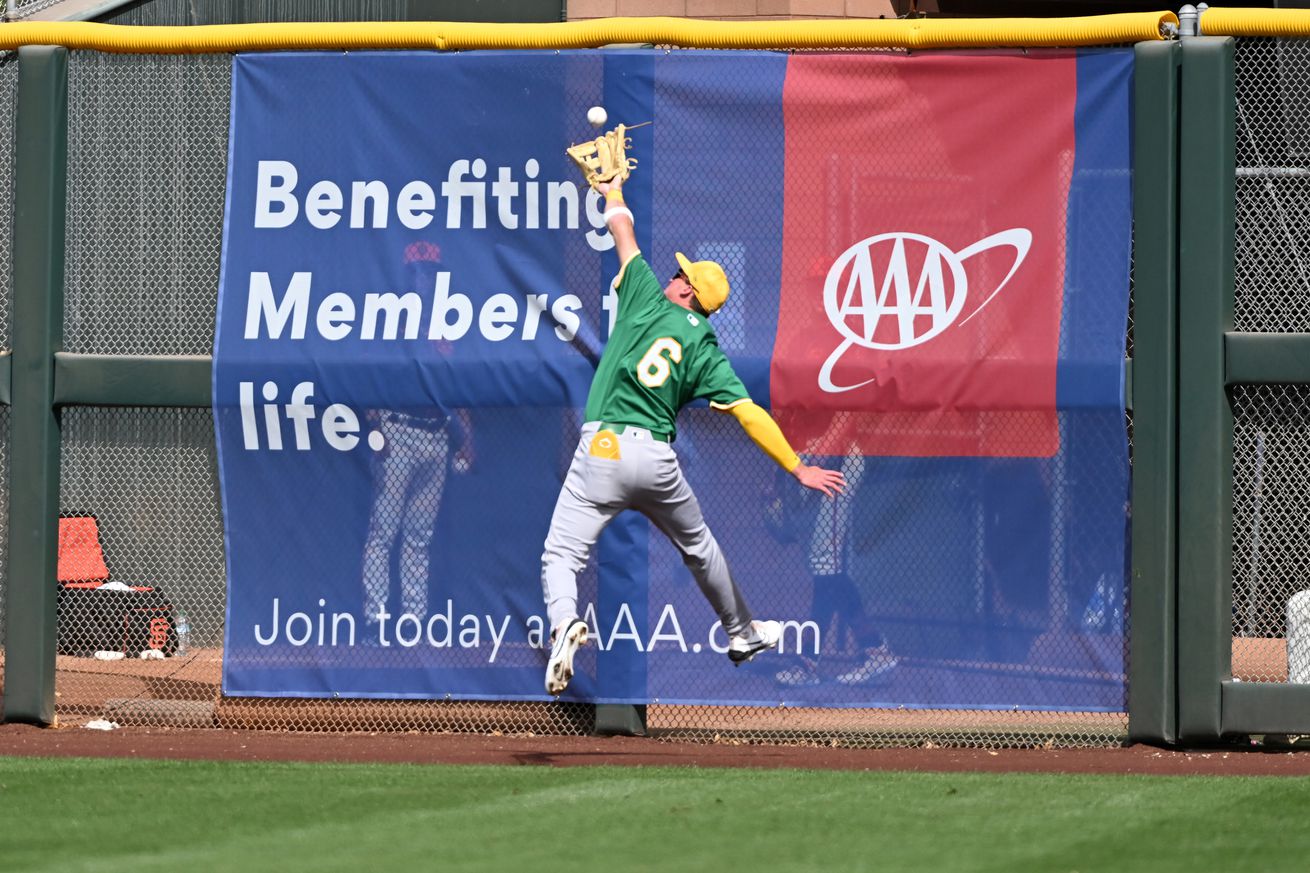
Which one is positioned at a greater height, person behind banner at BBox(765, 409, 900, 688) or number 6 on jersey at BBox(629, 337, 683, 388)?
number 6 on jersey at BBox(629, 337, 683, 388)

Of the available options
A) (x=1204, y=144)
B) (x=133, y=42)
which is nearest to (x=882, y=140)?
(x=1204, y=144)

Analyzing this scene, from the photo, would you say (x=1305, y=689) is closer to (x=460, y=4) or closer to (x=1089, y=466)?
(x=1089, y=466)

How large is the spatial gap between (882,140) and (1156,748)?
2.74 meters

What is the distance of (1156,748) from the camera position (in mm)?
7688

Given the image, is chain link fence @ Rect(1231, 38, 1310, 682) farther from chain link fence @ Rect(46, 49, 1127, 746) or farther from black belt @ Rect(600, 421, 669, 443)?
black belt @ Rect(600, 421, 669, 443)

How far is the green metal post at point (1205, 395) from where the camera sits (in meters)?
7.66

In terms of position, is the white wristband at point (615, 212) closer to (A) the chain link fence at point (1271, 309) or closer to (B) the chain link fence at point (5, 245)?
(A) the chain link fence at point (1271, 309)

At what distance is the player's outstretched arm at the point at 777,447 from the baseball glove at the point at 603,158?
3.39 feet

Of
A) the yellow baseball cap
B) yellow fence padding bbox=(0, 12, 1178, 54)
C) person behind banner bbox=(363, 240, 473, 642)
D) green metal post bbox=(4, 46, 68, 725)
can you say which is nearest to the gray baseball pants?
the yellow baseball cap

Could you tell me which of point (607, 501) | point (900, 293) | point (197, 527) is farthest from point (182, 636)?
point (900, 293)

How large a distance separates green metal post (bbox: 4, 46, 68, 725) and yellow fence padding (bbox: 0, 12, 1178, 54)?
309mm

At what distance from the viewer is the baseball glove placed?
7.57m

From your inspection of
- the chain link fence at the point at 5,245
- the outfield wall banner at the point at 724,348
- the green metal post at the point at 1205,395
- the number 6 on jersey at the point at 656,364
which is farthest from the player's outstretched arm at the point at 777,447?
the chain link fence at the point at 5,245

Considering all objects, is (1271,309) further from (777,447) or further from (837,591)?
Answer: (777,447)
